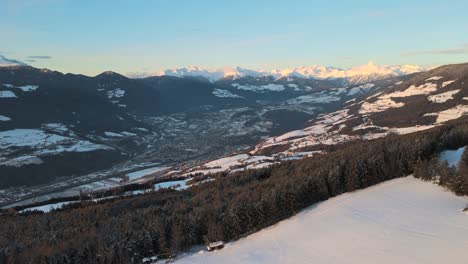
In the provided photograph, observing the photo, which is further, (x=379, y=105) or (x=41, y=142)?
(x=379, y=105)

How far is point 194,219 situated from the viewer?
24.7m

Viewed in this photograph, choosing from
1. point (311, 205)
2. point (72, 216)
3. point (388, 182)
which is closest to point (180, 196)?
point (72, 216)

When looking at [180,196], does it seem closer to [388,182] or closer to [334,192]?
[334,192]

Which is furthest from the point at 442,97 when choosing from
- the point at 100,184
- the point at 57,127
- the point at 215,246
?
the point at 57,127

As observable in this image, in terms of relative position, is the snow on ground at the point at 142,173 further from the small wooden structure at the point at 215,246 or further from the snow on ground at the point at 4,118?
the small wooden structure at the point at 215,246

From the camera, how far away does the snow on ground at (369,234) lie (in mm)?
17625

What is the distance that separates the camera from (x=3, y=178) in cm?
11475

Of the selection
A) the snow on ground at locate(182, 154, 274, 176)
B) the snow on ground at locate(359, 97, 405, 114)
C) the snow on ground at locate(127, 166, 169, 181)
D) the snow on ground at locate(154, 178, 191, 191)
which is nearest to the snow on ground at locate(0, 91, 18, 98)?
the snow on ground at locate(127, 166, 169, 181)

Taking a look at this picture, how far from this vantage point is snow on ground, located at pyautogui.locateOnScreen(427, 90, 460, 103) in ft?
458

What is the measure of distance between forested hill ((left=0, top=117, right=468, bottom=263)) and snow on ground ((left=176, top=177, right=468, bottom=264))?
1156mm

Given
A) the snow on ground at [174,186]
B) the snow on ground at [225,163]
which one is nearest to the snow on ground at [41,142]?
the snow on ground at [225,163]

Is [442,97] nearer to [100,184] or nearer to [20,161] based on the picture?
[100,184]

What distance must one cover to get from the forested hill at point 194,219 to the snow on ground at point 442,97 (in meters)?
116

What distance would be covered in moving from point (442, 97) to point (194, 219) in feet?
456
